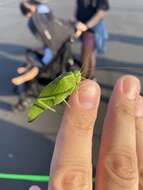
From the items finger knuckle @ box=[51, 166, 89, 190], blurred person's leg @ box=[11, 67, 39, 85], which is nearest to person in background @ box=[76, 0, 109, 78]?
blurred person's leg @ box=[11, 67, 39, 85]

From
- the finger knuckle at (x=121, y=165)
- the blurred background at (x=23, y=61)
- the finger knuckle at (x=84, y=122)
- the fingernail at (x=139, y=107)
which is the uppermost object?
the finger knuckle at (x=84, y=122)

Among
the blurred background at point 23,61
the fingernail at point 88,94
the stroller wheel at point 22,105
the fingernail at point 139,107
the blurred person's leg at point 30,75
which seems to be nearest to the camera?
the fingernail at point 88,94

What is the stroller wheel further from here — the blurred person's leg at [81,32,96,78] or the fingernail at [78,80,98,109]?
the fingernail at [78,80,98,109]

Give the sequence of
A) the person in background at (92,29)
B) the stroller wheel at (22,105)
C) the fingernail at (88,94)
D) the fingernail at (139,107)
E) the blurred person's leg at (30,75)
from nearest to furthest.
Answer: the fingernail at (88,94) → the fingernail at (139,107) → the stroller wheel at (22,105) → the blurred person's leg at (30,75) → the person in background at (92,29)

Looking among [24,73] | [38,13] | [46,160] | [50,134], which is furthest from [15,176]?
[38,13]

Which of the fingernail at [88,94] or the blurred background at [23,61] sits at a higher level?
the fingernail at [88,94]

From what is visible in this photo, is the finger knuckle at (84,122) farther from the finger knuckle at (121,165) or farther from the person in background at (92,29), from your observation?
the person in background at (92,29)

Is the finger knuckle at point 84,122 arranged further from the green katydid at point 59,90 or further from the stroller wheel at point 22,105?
the stroller wheel at point 22,105

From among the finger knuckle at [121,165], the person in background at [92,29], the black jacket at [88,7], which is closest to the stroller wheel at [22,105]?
the person in background at [92,29]

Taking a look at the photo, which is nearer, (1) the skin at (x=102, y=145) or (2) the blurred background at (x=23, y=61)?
(1) the skin at (x=102, y=145)
